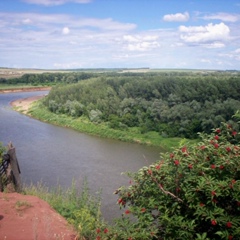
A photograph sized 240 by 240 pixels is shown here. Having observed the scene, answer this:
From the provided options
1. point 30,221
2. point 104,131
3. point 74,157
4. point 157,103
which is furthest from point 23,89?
point 30,221

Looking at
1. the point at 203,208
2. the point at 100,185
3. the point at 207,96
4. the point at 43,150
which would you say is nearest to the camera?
the point at 203,208

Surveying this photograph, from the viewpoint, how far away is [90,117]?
1236 inches

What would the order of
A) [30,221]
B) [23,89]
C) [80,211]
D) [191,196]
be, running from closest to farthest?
[191,196] → [30,221] → [80,211] → [23,89]

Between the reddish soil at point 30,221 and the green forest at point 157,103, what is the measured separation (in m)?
17.3

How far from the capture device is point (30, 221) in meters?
5.76

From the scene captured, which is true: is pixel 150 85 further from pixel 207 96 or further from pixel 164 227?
pixel 164 227

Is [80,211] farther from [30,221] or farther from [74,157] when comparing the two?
[74,157]

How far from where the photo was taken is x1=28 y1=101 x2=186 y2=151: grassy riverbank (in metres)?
24.0

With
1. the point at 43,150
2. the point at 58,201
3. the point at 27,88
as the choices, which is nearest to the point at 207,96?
the point at 43,150

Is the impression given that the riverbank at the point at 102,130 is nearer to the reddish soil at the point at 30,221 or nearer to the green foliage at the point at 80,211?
the green foliage at the point at 80,211

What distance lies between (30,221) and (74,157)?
13.3m

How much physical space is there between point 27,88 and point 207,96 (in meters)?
51.0

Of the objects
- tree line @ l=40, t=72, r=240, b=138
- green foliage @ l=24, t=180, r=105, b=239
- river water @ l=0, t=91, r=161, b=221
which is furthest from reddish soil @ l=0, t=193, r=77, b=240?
Answer: tree line @ l=40, t=72, r=240, b=138

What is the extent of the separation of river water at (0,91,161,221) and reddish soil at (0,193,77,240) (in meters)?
4.17
